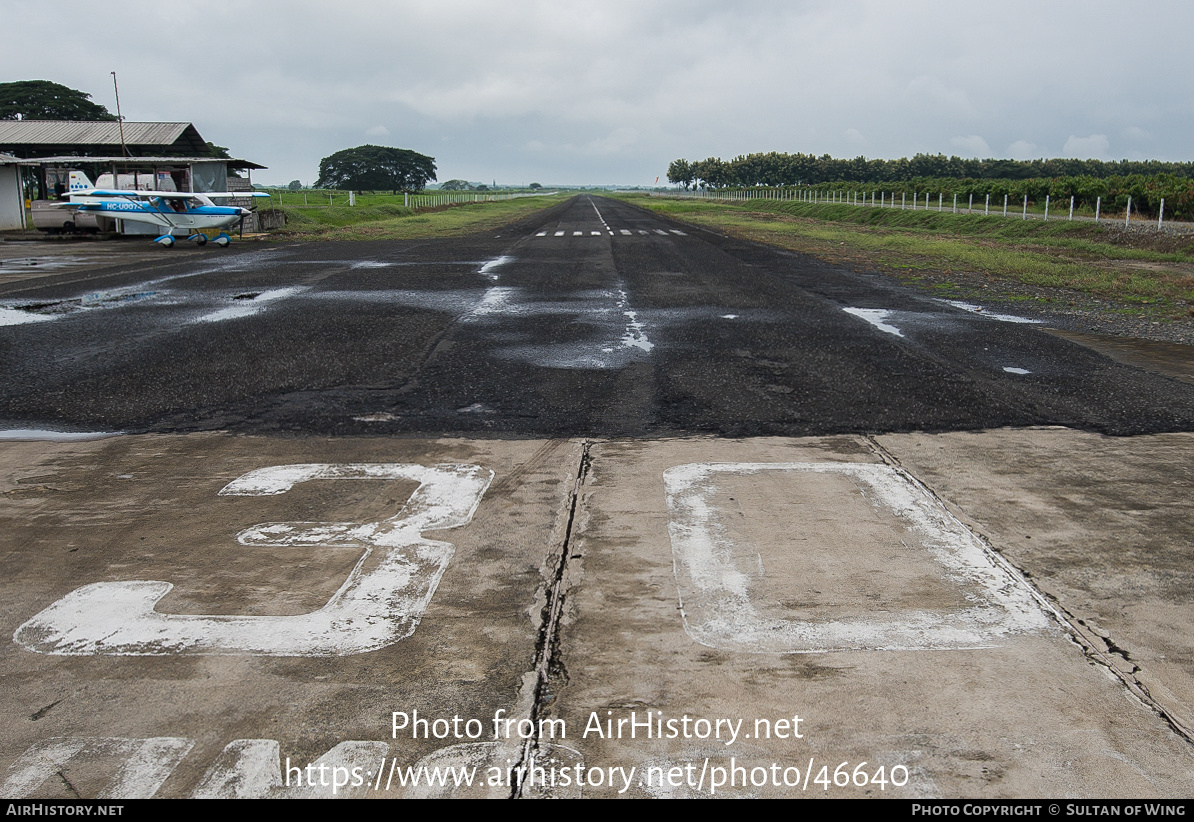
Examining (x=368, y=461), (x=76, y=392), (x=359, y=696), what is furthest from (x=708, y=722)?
(x=76, y=392)

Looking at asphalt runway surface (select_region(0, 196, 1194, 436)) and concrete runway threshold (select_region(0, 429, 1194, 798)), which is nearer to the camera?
concrete runway threshold (select_region(0, 429, 1194, 798))

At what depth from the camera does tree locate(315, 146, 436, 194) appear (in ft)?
427

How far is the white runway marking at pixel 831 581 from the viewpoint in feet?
12.3

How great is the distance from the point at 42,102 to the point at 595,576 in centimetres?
8440

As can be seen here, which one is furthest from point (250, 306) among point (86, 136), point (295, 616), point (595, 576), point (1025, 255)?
point (86, 136)

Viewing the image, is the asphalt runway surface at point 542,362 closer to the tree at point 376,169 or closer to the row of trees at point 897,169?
the row of trees at point 897,169

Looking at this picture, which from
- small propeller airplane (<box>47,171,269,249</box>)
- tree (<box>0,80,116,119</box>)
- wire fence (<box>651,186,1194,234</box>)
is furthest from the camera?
tree (<box>0,80,116,119</box>)

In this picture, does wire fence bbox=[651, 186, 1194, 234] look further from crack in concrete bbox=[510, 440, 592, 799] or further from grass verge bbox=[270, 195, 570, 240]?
crack in concrete bbox=[510, 440, 592, 799]

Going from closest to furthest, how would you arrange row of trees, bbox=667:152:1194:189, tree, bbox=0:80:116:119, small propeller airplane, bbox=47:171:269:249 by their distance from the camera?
small propeller airplane, bbox=47:171:269:249, tree, bbox=0:80:116:119, row of trees, bbox=667:152:1194:189

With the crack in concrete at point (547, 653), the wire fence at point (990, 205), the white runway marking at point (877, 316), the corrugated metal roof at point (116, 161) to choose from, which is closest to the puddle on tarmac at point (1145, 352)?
the white runway marking at point (877, 316)

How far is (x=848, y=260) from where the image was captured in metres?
22.9

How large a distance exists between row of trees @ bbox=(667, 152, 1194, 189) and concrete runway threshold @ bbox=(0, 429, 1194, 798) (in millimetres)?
92078

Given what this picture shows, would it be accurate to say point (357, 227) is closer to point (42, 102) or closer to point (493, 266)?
point (493, 266)

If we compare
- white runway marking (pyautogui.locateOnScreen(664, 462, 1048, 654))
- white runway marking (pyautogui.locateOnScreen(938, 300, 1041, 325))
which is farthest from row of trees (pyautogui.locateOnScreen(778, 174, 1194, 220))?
white runway marking (pyautogui.locateOnScreen(664, 462, 1048, 654))
